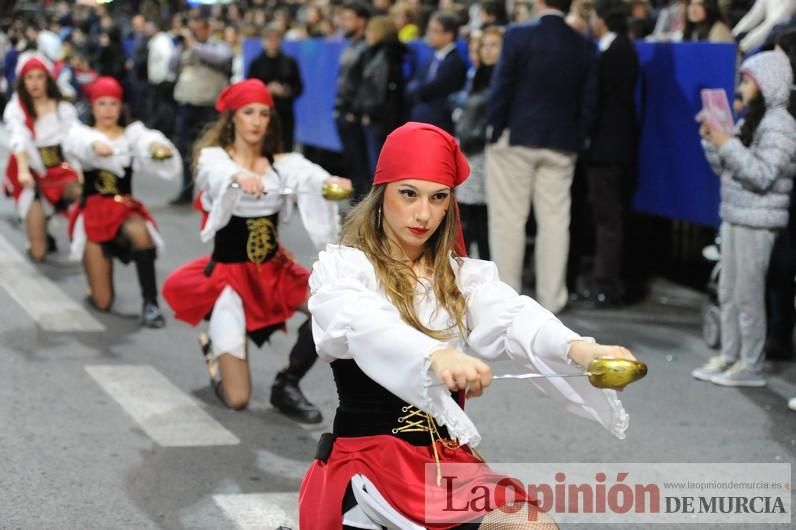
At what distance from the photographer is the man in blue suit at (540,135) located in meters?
A: 9.09

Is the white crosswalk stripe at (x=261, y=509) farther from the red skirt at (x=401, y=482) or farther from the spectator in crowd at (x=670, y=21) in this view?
the spectator in crowd at (x=670, y=21)

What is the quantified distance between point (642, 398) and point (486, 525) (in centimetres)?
397

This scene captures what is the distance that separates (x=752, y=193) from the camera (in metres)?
7.23

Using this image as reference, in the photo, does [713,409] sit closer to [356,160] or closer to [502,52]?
[502,52]

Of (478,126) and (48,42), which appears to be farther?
(48,42)

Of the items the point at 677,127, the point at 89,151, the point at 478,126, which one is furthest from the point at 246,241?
the point at 677,127

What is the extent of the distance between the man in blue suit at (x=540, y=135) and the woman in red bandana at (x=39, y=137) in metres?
3.42

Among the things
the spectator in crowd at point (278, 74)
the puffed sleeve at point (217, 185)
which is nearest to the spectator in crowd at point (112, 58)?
the spectator in crowd at point (278, 74)

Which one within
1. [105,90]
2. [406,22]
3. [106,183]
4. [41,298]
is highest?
[406,22]

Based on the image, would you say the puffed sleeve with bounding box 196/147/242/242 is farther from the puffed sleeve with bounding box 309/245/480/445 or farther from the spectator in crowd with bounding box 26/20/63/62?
the spectator in crowd with bounding box 26/20/63/62

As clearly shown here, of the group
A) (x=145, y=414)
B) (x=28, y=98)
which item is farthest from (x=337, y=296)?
(x=28, y=98)

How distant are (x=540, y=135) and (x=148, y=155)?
2672mm

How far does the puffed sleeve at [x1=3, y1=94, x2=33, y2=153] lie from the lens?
33.9 feet

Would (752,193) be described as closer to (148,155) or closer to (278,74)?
(148,155)
